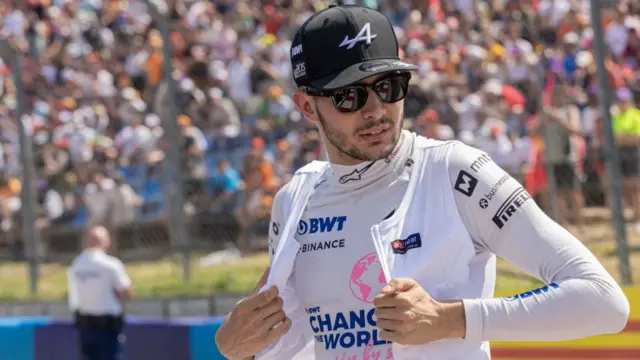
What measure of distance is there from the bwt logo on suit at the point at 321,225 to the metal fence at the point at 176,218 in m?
4.51

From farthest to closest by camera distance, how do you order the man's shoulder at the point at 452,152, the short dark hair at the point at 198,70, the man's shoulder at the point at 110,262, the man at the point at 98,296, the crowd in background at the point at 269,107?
the short dark hair at the point at 198,70 → the man's shoulder at the point at 110,262 → the man at the point at 98,296 → the crowd in background at the point at 269,107 → the man's shoulder at the point at 452,152

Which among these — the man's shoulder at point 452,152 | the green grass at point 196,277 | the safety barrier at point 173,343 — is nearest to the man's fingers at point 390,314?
the man's shoulder at point 452,152

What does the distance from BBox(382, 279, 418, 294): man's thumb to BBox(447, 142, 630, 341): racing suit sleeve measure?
133mm

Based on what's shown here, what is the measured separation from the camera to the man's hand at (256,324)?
261 cm

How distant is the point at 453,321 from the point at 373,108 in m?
0.55

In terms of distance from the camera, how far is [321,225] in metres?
2.71

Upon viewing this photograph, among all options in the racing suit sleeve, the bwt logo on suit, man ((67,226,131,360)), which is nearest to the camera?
the racing suit sleeve

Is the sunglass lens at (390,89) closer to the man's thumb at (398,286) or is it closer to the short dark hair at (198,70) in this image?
the man's thumb at (398,286)

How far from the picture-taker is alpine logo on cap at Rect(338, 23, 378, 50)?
101 inches

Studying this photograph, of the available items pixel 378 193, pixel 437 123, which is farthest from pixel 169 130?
pixel 378 193

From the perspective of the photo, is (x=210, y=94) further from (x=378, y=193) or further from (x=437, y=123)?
(x=378, y=193)

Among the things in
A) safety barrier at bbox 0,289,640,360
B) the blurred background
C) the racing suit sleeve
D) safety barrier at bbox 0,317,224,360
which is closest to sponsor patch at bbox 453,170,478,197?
the racing suit sleeve

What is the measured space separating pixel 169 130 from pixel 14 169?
8.90ft

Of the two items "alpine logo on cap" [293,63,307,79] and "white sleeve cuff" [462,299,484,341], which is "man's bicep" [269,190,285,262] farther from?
"white sleeve cuff" [462,299,484,341]
